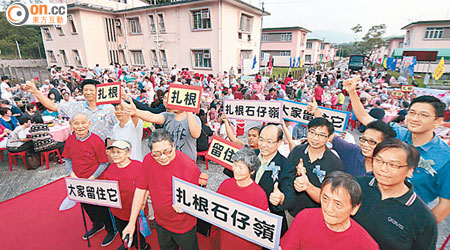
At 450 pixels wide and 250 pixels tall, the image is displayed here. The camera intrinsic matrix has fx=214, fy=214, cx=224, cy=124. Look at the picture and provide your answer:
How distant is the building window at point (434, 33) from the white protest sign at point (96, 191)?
4328 centimetres

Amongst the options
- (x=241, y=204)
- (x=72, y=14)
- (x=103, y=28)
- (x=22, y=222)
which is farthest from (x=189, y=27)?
(x=241, y=204)

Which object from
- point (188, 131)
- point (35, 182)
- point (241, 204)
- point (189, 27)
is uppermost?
point (189, 27)

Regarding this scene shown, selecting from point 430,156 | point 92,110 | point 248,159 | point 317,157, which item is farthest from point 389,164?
point 92,110

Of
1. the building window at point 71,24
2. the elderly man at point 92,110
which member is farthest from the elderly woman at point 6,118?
the building window at point 71,24

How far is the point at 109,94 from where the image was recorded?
3012 mm

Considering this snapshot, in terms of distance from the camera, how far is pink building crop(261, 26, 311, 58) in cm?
3659

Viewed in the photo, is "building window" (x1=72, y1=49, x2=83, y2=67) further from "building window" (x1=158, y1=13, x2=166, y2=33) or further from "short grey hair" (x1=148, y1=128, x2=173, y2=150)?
"short grey hair" (x1=148, y1=128, x2=173, y2=150)

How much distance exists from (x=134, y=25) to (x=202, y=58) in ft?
28.0

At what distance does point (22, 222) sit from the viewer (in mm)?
3797

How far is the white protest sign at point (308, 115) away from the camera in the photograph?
345 cm

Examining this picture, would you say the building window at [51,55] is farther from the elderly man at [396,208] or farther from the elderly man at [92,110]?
the elderly man at [396,208]

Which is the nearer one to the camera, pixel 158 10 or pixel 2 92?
pixel 2 92

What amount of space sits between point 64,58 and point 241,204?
29755 mm

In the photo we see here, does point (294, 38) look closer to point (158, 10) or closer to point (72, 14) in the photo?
point (158, 10)
